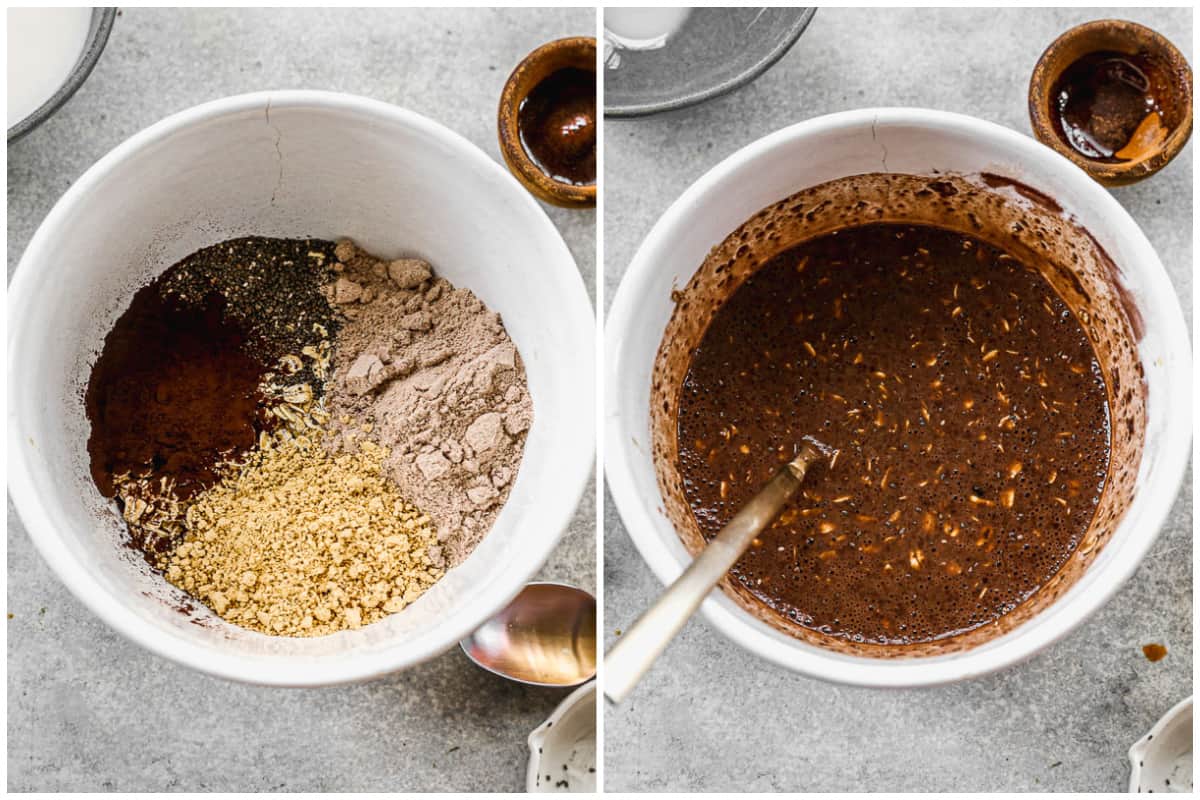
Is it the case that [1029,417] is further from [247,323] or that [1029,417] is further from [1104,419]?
[247,323]

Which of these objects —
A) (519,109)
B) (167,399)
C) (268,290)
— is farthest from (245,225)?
(519,109)

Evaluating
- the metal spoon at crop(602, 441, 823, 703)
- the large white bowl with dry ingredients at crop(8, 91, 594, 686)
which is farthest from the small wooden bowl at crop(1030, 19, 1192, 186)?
the large white bowl with dry ingredients at crop(8, 91, 594, 686)

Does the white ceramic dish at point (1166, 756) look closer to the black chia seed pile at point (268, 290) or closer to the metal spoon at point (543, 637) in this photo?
the metal spoon at point (543, 637)

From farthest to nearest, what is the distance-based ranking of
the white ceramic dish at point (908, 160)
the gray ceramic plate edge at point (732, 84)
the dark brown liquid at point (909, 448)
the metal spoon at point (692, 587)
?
the gray ceramic plate edge at point (732, 84) < the dark brown liquid at point (909, 448) < the white ceramic dish at point (908, 160) < the metal spoon at point (692, 587)

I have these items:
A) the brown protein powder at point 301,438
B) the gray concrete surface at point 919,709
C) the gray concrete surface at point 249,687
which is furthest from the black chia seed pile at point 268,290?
the gray concrete surface at point 919,709

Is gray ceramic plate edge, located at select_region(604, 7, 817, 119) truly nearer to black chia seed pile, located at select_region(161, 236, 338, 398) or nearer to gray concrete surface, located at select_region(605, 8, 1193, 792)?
Result: gray concrete surface, located at select_region(605, 8, 1193, 792)

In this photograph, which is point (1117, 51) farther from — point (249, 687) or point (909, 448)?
point (249, 687)
